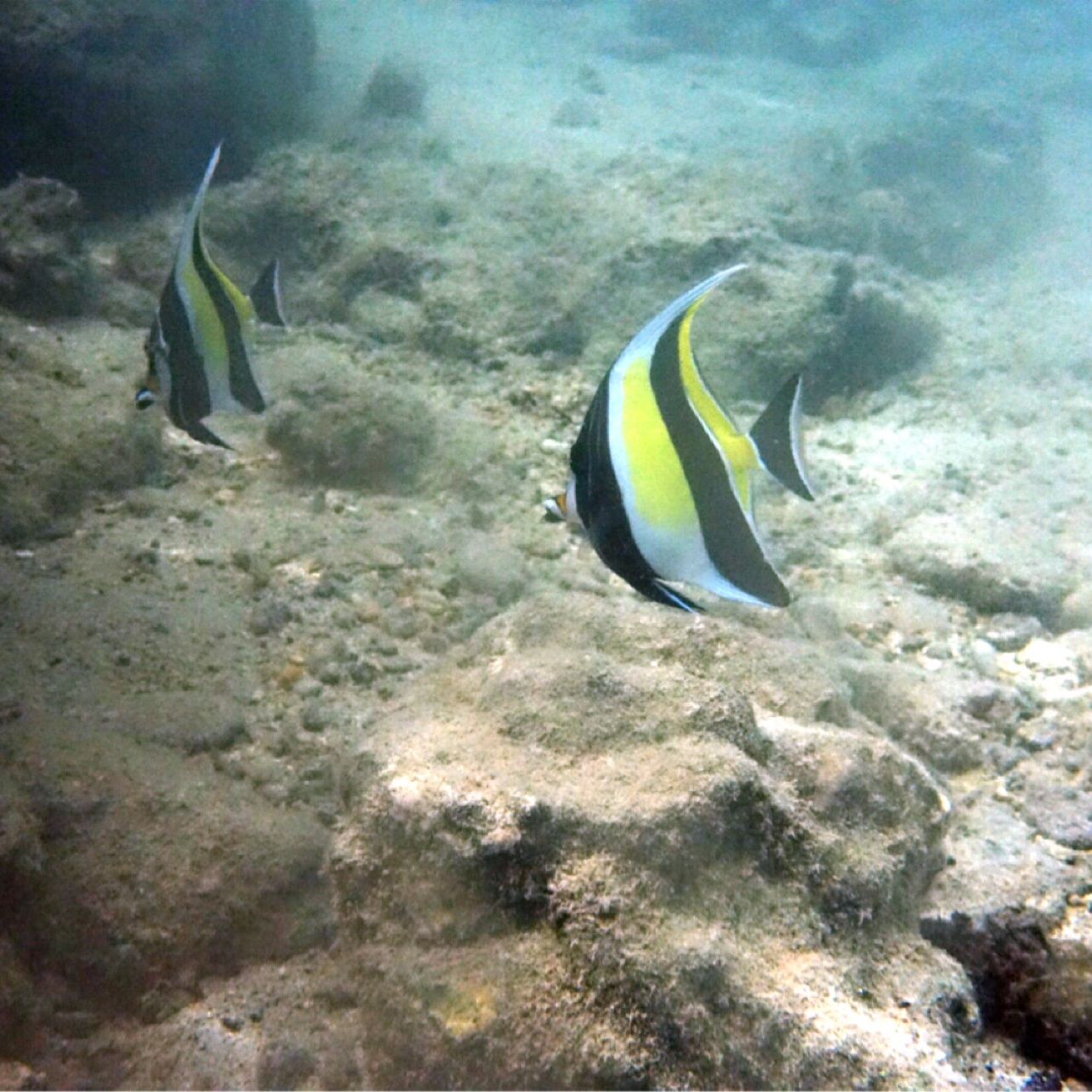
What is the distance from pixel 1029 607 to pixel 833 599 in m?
1.06

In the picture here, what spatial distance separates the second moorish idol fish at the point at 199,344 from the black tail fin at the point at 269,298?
0.15 metres

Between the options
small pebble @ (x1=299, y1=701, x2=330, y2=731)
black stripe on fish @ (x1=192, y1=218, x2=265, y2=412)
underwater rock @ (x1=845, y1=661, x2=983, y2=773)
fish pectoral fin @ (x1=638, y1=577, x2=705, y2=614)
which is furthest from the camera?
underwater rock @ (x1=845, y1=661, x2=983, y2=773)

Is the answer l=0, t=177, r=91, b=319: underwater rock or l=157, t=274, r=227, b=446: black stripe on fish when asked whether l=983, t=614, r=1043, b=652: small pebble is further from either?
l=0, t=177, r=91, b=319: underwater rock

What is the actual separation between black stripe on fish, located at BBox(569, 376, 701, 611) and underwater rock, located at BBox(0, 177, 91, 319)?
19.9 ft

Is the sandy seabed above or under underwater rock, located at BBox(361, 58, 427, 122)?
under

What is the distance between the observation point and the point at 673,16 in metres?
23.9

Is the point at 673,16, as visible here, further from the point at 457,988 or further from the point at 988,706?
the point at 457,988

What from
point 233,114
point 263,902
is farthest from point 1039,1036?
point 233,114

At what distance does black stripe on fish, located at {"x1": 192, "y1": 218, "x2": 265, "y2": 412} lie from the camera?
98.6 inches

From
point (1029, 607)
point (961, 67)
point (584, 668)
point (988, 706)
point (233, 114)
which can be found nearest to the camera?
point (584, 668)

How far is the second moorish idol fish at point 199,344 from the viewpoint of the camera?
2.52 meters

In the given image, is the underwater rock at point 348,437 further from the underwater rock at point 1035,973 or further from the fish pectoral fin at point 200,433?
the underwater rock at point 1035,973

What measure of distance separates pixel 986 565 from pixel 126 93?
9326 mm

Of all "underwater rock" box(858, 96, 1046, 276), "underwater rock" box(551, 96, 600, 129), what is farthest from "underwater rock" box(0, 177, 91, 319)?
"underwater rock" box(858, 96, 1046, 276)
